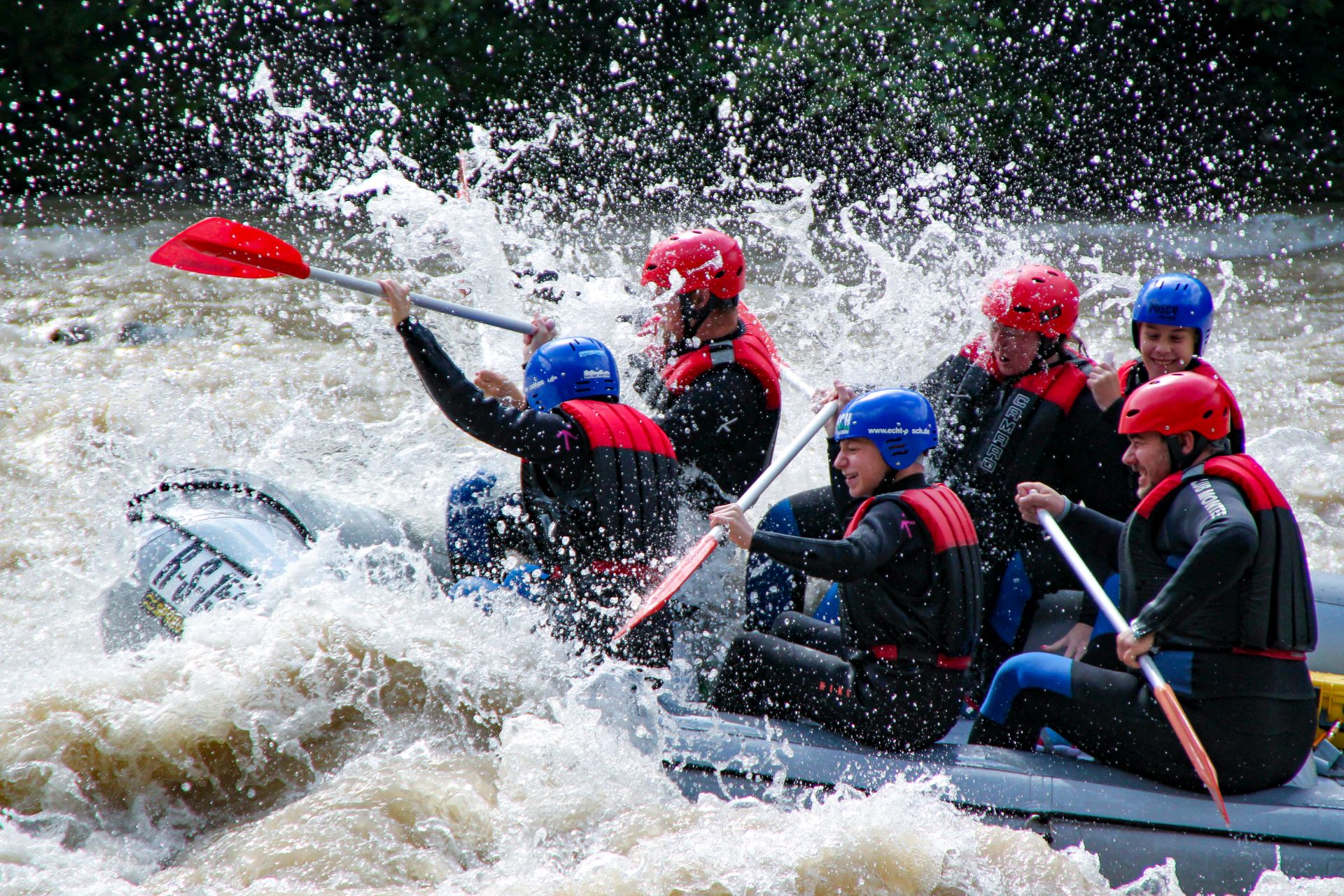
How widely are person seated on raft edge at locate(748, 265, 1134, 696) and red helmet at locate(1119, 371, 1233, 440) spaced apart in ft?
2.72

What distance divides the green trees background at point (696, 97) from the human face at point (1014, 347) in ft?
25.8

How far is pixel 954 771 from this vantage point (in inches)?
121

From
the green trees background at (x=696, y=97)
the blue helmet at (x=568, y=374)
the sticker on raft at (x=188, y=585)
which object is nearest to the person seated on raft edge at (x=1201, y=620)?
the blue helmet at (x=568, y=374)

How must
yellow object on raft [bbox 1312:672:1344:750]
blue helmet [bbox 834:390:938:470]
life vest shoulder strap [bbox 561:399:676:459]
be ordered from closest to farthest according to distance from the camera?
blue helmet [bbox 834:390:938:470] → life vest shoulder strap [bbox 561:399:676:459] → yellow object on raft [bbox 1312:672:1344:750]

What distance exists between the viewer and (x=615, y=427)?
3.49 meters

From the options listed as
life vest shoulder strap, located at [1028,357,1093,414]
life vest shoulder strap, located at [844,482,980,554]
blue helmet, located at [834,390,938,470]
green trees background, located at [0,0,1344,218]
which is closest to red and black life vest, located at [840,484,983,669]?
life vest shoulder strap, located at [844,482,980,554]

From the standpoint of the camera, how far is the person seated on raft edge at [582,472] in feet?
11.4

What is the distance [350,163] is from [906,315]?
8005mm

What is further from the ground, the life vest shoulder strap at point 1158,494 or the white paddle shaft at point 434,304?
the white paddle shaft at point 434,304

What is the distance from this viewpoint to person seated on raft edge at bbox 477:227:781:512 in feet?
13.3

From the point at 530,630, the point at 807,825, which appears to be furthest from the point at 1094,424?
the point at 530,630

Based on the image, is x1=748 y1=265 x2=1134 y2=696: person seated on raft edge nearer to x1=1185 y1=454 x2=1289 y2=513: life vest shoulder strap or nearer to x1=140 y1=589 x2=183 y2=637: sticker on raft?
x1=1185 y1=454 x2=1289 y2=513: life vest shoulder strap

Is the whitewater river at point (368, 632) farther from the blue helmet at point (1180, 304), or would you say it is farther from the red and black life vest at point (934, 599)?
the blue helmet at point (1180, 304)

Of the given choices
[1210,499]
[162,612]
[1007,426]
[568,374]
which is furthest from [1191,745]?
[162,612]
